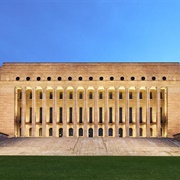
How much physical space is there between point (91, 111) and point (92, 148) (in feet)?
54.3

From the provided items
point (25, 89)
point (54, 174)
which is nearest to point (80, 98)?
point (25, 89)

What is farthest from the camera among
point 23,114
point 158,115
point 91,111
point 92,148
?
point 91,111

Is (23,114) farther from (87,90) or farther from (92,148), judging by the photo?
(92,148)

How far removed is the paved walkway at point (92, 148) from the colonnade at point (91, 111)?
897 centimetres

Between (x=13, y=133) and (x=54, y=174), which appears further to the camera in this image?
(x=13, y=133)

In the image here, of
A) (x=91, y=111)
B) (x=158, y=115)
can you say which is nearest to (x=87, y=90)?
(x=91, y=111)

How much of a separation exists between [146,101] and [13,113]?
20.0 m

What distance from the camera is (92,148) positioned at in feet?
98.8

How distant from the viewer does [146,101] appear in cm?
4425

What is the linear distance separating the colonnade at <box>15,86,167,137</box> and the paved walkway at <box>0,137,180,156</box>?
897cm

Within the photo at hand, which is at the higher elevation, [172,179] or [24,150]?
[172,179]

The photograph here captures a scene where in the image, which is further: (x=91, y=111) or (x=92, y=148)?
(x=91, y=111)

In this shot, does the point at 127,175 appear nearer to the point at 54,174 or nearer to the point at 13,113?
the point at 54,174

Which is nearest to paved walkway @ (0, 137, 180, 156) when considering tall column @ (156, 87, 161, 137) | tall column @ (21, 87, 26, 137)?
tall column @ (156, 87, 161, 137)
